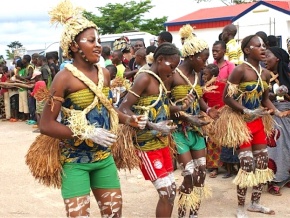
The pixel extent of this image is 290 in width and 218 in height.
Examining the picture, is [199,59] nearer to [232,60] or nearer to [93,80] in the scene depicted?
[93,80]

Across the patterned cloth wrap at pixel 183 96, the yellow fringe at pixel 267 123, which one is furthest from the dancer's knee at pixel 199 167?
the yellow fringe at pixel 267 123

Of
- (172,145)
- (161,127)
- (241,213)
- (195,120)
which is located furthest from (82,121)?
(241,213)

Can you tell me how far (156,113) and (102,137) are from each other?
103cm

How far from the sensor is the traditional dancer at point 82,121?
3.16 metres

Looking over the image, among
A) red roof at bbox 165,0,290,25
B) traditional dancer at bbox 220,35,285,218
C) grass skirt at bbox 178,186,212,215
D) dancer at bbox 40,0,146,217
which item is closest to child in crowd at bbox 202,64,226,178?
traditional dancer at bbox 220,35,285,218

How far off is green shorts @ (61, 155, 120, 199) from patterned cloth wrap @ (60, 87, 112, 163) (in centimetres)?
4

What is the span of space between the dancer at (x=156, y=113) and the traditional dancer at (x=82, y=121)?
0.63m

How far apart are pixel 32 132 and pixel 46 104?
8.70 m

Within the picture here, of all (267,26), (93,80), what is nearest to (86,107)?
(93,80)

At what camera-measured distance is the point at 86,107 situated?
3.24m

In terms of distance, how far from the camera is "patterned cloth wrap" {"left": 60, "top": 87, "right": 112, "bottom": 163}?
10.6ft

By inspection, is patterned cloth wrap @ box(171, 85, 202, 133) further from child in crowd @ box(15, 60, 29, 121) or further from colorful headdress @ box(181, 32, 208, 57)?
child in crowd @ box(15, 60, 29, 121)

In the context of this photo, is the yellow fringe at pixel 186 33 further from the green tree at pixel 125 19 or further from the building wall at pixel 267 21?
the green tree at pixel 125 19

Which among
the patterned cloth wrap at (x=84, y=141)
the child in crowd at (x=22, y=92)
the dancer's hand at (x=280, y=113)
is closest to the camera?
the patterned cloth wrap at (x=84, y=141)
